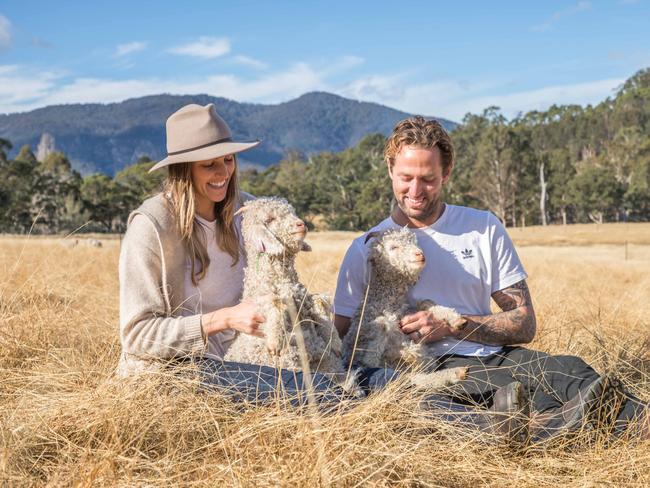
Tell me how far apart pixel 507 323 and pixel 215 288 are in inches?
66.0

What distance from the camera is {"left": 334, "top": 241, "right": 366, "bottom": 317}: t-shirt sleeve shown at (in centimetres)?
404

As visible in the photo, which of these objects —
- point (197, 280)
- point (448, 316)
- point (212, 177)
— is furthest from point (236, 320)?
point (448, 316)

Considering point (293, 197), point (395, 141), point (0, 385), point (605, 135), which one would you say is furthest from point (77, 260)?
point (605, 135)

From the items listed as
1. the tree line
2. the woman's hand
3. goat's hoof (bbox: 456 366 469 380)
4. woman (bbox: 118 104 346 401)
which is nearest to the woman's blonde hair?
woman (bbox: 118 104 346 401)

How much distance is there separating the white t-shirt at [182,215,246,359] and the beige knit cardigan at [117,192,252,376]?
145 millimetres

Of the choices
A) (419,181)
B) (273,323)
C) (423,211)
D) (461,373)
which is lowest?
(461,373)

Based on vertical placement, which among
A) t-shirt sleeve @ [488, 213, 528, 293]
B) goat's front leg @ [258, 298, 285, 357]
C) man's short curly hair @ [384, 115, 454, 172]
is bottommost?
goat's front leg @ [258, 298, 285, 357]

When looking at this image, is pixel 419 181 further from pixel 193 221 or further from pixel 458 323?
pixel 193 221

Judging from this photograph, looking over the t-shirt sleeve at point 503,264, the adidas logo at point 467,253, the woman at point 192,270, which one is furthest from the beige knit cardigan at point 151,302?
the t-shirt sleeve at point 503,264

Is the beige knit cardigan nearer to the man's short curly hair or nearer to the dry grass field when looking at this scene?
the dry grass field

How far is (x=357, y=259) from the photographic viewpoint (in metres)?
4.08

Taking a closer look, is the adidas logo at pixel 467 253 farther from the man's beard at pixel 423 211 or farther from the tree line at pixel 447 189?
the tree line at pixel 447 189

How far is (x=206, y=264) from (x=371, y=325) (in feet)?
3.26

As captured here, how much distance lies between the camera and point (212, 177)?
12.0 feet
